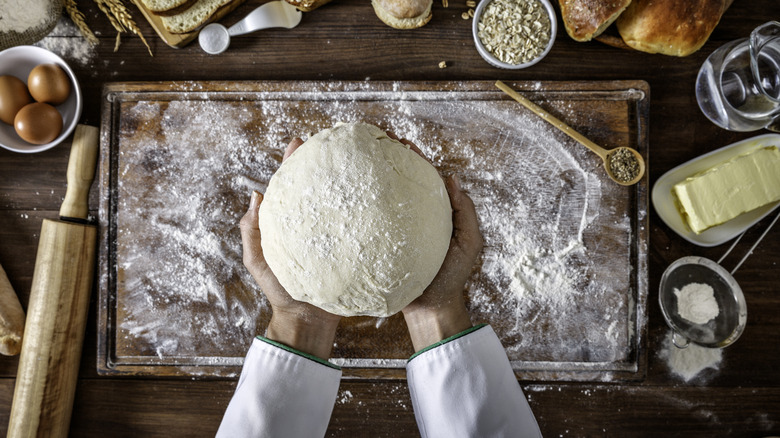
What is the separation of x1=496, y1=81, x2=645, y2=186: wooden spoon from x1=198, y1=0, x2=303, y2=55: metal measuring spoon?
68 centimetres

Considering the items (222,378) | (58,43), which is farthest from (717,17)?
(58,43)

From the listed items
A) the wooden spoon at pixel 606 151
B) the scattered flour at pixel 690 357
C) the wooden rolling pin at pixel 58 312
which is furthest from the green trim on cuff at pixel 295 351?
the scattered flour at pixel 690 357

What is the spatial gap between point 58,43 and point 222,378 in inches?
46.1

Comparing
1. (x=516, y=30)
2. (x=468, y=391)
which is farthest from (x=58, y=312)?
(x=516, y=30)

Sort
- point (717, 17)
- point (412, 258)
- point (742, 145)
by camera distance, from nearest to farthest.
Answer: point (412, 258), point (717, 17), point (742, 145)

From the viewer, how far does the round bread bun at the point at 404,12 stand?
1.40m

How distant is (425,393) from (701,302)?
894 millimetres

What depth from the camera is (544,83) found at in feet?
4.76

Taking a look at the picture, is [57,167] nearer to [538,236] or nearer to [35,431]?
[35,431]

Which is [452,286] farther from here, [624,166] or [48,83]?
[48,83]

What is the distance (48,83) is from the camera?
1404mm

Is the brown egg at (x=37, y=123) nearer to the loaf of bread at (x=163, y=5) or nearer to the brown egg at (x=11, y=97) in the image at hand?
the brown egg at (x=11, y=97)

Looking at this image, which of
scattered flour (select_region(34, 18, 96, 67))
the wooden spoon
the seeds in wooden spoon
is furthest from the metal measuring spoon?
the seeds in wooden spoon

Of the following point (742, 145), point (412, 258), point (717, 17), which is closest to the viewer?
point (412, 258)
